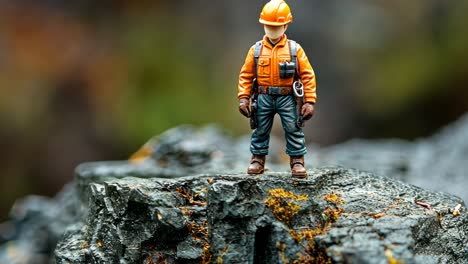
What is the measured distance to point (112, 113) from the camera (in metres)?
17.5

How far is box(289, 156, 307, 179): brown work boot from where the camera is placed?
7.28 meters

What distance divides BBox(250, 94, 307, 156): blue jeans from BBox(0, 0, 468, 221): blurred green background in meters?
10.1

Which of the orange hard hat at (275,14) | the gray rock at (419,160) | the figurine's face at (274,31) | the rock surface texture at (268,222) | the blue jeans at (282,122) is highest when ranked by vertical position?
the orange hard hat at (275,14)

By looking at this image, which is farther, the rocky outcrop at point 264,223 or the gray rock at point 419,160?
the gray rock at point 419,160

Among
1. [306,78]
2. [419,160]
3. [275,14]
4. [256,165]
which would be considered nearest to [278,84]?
[306,78]

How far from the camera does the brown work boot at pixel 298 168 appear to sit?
7.28 metres

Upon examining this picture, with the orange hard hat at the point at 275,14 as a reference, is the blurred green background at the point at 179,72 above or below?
below

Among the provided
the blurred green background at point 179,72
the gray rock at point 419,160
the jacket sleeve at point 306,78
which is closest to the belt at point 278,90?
the jacket sleeve at point 306,78

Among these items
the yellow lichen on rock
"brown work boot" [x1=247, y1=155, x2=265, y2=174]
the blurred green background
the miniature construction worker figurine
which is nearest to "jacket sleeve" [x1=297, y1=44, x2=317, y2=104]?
the miniature construction worker figurine

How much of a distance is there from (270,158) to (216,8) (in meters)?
8.14

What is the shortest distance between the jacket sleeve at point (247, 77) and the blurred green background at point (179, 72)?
10.2 meters

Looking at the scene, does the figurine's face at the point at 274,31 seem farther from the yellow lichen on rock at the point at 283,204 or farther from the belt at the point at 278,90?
the yellow lichen on rock at the point at 283,204

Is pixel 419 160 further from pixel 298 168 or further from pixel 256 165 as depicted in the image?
pixel 256 165

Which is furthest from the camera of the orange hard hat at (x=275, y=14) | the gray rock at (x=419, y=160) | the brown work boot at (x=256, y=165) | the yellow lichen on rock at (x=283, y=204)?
the gray rock at (x=419, y=160)
